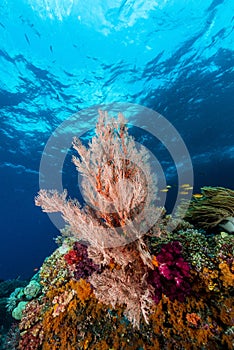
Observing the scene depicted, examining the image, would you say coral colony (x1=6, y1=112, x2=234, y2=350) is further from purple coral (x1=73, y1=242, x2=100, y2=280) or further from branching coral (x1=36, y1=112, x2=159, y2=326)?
purple coral (x1=73, y1=242, x2=100, y2=280)

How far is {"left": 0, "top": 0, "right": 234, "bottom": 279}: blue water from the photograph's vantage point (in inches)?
351

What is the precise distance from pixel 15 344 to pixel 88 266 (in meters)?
2.75

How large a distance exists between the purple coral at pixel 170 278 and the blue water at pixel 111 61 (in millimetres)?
11142

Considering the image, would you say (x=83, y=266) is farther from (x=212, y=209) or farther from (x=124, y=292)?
(x=212, y=209)

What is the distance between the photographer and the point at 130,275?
3.25 meters

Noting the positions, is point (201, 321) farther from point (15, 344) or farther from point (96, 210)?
point (15, 344)

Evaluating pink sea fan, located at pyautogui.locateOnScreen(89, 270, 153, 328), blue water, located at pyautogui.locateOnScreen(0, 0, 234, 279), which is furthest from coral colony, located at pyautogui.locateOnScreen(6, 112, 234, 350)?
blue water, located at pyautogui.locateOnScreen(0, 0, 234, 279)

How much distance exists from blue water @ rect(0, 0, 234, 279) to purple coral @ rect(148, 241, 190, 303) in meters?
11.1

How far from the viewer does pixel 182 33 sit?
1014 centimetres

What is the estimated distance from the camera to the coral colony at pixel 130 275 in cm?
303

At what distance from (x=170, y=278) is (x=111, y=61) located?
39.8 feet

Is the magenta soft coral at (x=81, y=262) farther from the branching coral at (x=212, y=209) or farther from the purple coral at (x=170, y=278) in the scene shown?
the branching coral at (x=212, y=209)

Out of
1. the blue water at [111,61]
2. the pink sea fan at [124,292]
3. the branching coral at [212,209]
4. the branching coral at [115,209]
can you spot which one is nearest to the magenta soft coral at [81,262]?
the branching coral at [115,209]

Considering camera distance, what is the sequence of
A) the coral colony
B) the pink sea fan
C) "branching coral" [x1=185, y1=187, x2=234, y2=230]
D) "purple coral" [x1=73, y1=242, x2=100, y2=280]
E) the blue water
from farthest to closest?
the blue water
"branching coral" [x1=185, y1=187, x2=234, y2=230]
"purple coral" [x1=73, y1=242, x2=100, y2=280]
the coral colony
the pink sea fan
